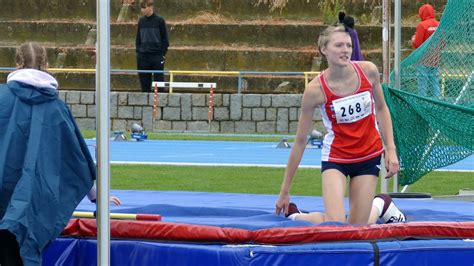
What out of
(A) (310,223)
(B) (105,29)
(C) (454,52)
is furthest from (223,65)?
(B) (105,29)

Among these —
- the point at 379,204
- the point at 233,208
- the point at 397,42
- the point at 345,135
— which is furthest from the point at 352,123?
the point at 397,42

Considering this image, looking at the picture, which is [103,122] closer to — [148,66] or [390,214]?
[390,214]

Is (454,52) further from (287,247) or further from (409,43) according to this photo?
(409,43)

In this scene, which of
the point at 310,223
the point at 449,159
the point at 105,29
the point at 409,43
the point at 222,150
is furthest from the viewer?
the point at 409,43

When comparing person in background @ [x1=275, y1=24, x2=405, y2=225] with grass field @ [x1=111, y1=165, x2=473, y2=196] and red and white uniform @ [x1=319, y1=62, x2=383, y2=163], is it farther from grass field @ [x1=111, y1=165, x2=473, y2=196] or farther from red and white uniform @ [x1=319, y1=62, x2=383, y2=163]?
grass field @ [x1=111, y1=165, x2=473, y2=196]

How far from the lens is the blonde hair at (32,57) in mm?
7488

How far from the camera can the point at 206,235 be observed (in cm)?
776

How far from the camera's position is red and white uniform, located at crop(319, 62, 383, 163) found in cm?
882

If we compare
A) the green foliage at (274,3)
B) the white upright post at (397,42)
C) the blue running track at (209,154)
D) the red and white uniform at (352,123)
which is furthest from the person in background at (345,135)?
the green foliage at (274,3)

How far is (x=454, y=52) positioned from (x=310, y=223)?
4630 millimetres

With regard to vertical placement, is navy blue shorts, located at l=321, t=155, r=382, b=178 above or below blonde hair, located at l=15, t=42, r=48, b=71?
below

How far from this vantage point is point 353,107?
8.82 m

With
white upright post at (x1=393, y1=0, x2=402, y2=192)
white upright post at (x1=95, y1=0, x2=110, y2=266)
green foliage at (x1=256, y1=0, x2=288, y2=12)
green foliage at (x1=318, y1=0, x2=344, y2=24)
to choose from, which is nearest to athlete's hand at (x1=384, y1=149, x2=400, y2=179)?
white upright post at (x1=95, y1=0, x2=110, y2=266)

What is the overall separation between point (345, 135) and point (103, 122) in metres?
2.69
